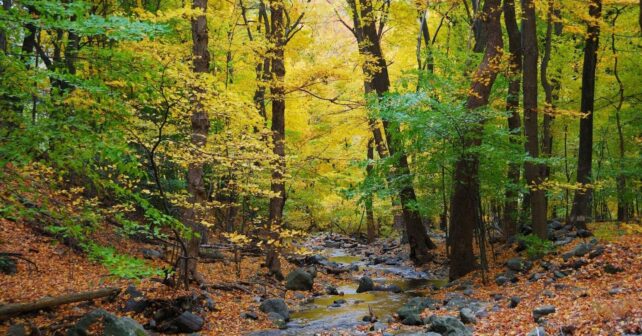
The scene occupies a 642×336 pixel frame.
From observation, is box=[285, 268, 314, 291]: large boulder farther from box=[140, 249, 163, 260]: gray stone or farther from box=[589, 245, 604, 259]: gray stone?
box=[589, 245, 604, 259]: gray stone

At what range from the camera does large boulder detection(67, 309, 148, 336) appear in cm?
679

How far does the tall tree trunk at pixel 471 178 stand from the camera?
39.2 ft

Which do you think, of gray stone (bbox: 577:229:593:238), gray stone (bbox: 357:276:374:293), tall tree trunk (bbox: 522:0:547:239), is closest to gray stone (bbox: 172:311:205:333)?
gray stone (bbox: 357:276:374:293)

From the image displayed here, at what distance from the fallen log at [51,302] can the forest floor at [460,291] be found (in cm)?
14

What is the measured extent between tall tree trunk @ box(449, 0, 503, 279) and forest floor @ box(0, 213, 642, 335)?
678 mm

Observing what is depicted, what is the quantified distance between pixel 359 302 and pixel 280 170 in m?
4.05

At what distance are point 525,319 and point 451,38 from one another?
16.5m

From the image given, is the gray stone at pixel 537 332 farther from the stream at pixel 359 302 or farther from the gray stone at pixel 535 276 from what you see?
the gray stone at pixel 535 276

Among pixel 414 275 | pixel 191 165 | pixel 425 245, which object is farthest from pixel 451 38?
pixel 191 165

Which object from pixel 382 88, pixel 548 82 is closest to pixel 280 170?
pixel 382 88

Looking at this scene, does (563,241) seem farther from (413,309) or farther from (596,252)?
(413,309)

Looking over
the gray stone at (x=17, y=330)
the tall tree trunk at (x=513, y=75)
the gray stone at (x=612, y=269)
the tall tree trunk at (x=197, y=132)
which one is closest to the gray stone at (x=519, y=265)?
the tall tree trunk at (x=513, y=75)

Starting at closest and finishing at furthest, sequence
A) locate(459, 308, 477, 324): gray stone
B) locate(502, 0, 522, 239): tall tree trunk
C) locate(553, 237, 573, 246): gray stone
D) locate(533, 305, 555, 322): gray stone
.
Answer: locate(533, 305, 555, 322): gray stone < locate(459, 308, 477, 324): gray stone < locate(553, 237, 573, 246): gray stone < locate(502, 0, 522, 239): tall tree trunk

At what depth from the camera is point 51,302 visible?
7.63 meters
